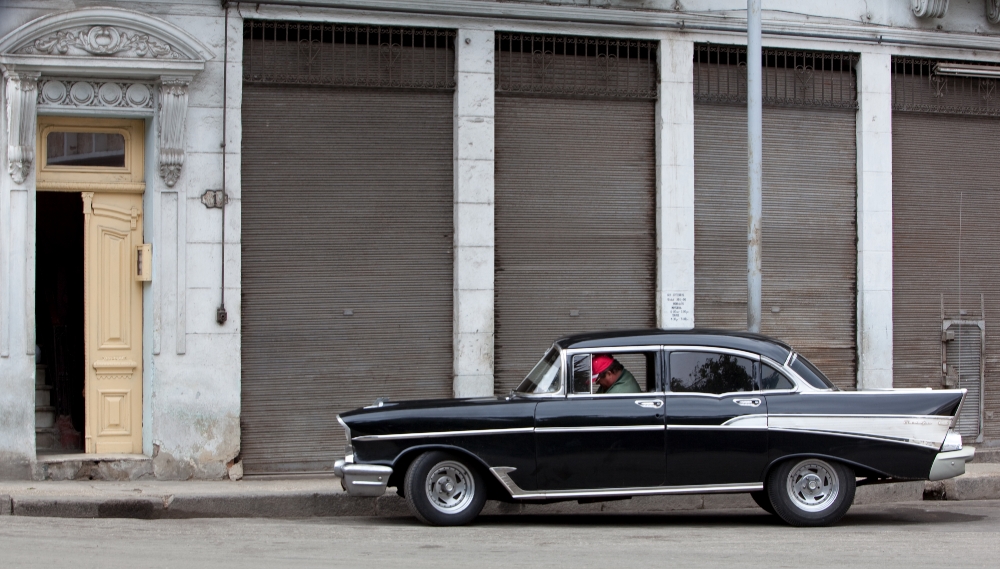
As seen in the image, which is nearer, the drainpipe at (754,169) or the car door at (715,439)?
the car door at (715,439)

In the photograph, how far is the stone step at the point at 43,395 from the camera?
40.3ft

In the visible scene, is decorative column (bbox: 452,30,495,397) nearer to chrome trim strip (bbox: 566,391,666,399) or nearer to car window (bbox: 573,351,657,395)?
car window (bbox: 573,351,657,395)

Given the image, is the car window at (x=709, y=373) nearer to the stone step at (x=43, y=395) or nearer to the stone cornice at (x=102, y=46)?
the stone cornice at (x=102, y=46)

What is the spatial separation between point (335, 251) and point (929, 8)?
298 inches

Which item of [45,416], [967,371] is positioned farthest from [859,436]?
[45,416]

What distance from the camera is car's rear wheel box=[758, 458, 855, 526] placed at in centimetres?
902

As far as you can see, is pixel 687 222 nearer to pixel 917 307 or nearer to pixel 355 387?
pixel 917 307

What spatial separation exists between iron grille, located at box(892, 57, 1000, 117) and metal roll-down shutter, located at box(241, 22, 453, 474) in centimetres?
556

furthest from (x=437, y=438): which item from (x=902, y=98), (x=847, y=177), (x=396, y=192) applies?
(x=902, y=98)

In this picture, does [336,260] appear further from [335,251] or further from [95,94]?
[95,94]

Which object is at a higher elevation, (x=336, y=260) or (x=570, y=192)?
(x=570, y=192)

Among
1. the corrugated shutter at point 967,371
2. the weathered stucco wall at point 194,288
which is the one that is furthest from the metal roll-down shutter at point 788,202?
the weathered stucco wall at point 194,288

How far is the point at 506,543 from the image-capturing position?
8148 mm

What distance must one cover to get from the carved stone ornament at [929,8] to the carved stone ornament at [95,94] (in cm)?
880
